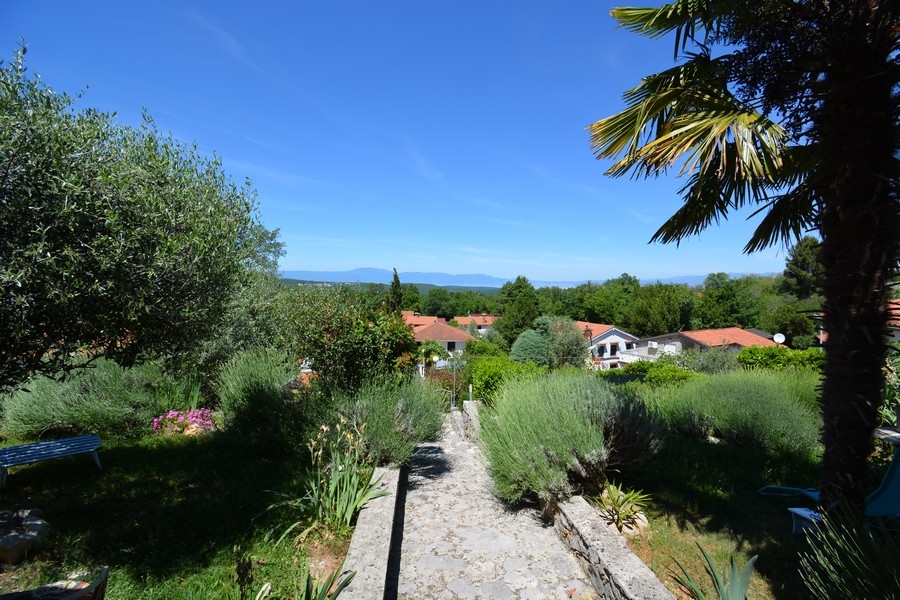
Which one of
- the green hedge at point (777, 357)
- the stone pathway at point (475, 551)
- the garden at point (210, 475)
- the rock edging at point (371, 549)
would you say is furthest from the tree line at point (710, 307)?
the rock edging at point (371, 549)

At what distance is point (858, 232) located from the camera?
10.3ft

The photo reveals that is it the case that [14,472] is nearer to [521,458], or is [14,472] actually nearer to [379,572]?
[379,572]

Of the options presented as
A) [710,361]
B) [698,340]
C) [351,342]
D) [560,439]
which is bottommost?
[698,340]

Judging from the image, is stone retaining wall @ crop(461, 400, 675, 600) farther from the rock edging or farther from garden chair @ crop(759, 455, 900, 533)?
the rock edging

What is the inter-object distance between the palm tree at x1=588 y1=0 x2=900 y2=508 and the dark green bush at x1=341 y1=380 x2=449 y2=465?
420cm

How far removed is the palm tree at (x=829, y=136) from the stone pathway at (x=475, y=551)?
219 centimetres

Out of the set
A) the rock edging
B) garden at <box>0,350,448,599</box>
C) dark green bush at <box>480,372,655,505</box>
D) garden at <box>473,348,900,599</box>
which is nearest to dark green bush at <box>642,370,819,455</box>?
garden at <box>473,348,900,599</box>

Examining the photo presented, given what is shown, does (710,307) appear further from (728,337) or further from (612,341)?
(728,337)

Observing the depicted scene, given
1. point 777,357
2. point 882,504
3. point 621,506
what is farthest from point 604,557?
point 777,357

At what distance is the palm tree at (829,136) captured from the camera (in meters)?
3.13

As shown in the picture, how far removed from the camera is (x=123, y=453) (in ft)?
22.3

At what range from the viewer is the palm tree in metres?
3.13

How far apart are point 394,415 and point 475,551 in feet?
7.98

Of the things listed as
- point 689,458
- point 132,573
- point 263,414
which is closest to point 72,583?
point 132,573
